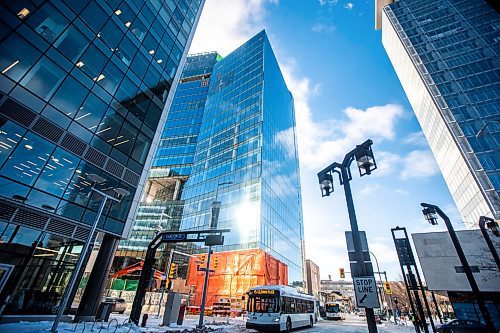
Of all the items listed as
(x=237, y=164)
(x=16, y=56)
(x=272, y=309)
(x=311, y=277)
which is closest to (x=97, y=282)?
(x=272, y=309)

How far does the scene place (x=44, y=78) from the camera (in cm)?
1334

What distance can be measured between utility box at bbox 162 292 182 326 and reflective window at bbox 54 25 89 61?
17.7m

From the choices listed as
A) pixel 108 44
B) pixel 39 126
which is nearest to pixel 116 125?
pixel 39 126

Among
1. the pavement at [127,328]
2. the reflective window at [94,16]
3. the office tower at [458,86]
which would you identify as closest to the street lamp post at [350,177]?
the pavement at [127,328]

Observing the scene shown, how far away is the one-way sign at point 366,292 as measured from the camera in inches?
234

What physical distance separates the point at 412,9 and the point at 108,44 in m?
110

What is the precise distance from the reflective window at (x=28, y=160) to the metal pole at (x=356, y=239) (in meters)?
15.9

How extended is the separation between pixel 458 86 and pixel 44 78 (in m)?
82.0

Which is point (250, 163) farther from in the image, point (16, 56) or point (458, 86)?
point (458, 86)

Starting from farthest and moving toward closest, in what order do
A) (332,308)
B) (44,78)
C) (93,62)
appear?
(332,308) → (93,62) → (44,78)

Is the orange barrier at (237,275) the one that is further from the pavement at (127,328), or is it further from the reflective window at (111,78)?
the reflective window at (111,78)

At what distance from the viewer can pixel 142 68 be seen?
66.2 ft

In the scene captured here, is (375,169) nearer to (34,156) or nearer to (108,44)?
(34,156)

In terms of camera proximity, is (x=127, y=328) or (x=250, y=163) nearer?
(x=127, y=328)
